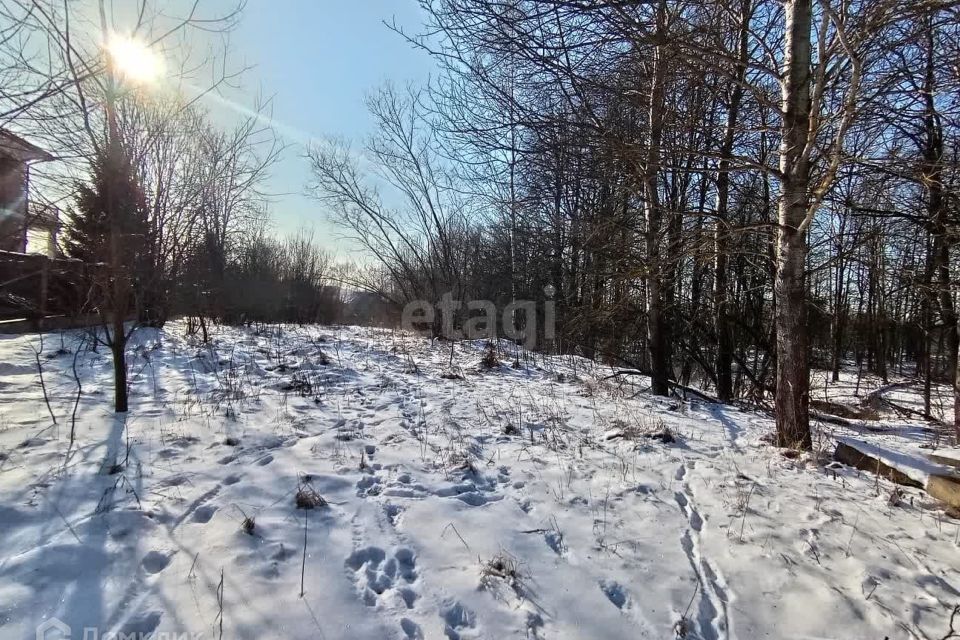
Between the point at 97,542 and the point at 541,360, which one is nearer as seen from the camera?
the point at 97,542

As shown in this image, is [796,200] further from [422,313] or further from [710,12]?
[422,313]

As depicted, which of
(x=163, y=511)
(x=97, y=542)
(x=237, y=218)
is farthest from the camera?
(x=237, y=218)

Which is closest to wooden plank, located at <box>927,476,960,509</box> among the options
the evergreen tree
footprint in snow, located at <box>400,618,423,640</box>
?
footprint in snow, located at <box>400,618,423,640</box>

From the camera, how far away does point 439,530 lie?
7.79 feet

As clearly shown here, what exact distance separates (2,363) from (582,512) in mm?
7176

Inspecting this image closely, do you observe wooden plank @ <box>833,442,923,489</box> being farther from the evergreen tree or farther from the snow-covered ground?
the evergreen tree

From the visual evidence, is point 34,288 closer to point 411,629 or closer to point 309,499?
point 309,499

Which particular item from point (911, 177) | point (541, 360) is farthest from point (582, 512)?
point (541, 360)

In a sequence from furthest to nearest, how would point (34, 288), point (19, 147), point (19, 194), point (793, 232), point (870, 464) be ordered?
point (34, 288) < point (19, 194) < point (793, 232) < point (870, 464) < point (19, 147)

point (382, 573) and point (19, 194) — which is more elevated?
point (19, 194)

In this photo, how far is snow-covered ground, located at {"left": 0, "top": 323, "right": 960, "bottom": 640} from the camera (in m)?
1.75

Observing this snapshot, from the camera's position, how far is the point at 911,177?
332 centimetres

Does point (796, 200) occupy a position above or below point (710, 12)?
below

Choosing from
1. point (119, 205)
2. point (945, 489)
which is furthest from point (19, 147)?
point (945, 489)
